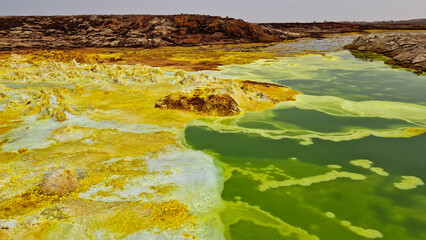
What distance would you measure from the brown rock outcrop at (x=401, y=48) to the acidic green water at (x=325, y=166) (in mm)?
11487

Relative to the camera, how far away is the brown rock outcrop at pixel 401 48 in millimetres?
22428

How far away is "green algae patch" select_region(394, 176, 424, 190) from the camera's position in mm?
5867

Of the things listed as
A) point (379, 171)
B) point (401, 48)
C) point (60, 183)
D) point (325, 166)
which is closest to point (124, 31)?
point (401, 48)

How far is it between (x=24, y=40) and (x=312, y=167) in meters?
50.3

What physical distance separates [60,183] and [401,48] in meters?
31.9

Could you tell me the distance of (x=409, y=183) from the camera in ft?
19.7

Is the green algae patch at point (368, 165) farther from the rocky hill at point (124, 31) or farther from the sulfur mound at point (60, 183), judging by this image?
the rocky hill at point (124, 31)

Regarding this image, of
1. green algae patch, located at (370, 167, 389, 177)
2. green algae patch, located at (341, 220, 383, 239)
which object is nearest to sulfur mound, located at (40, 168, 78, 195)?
green algae patch, located at (341, 220, 383, 239)

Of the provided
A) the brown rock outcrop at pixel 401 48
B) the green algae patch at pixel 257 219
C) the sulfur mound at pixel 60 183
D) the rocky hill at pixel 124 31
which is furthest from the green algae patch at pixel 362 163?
the rocky hill at pixel 124 31

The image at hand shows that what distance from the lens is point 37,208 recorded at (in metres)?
5.00

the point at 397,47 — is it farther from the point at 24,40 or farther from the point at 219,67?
the point at 24,40

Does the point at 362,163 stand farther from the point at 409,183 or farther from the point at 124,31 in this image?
the point at 124,31

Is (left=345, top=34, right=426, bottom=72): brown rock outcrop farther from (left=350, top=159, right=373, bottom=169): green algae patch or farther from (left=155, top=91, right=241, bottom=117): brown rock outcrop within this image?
(left=350, top=159, right=373, bottom=169): green algae patch

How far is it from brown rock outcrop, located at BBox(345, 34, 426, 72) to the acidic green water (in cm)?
1149
